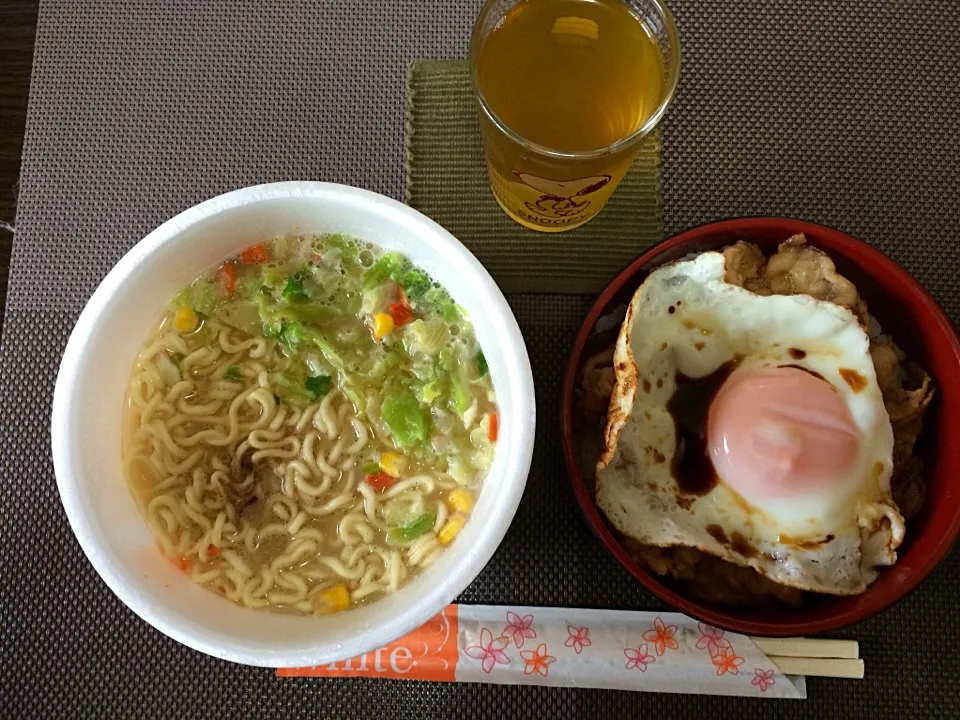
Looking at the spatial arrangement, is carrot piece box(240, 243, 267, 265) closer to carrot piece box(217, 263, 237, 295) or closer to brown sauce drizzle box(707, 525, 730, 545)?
carrot piece box(217, 263, 237, 295)

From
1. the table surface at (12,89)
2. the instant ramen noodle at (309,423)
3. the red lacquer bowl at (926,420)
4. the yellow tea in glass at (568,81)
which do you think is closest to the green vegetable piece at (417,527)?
the instant ramen noodle at (309,423)

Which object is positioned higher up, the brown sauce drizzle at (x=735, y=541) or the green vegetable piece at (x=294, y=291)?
the green vegetable piece at (x=294, y=291)

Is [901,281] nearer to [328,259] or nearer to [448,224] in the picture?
[448,224]

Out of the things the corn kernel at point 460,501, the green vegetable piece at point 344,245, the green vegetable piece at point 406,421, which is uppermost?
the green vegetable piece at point 344,245

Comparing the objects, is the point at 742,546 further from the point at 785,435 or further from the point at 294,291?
the point at 294,291

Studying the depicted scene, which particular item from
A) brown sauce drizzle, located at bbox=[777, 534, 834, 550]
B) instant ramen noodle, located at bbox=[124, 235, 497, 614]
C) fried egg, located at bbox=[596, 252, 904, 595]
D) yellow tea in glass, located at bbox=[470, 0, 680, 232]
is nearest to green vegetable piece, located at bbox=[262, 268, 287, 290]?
instant ramen noodle, located at bbox=[124, 235, 497, 614]

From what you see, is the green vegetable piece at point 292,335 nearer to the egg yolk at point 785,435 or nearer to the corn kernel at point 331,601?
the corn kernel at point 331,601
